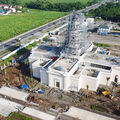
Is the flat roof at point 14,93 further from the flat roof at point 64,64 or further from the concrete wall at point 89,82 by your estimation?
the concrete wall at point 89,82

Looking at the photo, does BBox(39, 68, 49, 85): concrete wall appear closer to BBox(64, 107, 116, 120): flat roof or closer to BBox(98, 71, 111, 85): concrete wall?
BBox(64, 107, 116, 120): flat roof

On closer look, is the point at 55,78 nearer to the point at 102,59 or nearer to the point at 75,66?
the point at 75,66

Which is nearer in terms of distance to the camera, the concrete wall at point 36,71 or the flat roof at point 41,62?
the concrete wall at point 36,71

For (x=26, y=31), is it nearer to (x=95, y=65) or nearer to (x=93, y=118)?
(x=95, y=65)

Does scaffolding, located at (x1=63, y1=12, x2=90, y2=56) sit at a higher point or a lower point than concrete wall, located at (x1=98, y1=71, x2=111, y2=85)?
higher

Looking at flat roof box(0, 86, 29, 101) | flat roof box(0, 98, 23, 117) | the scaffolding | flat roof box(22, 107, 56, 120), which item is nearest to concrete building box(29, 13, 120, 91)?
the scaffolding

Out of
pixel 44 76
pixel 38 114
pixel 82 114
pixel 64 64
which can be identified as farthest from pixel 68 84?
pixel 38 114

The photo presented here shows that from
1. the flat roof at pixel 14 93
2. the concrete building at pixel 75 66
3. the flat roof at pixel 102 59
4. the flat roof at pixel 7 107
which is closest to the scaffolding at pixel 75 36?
the concrete building at pixel 75 66
